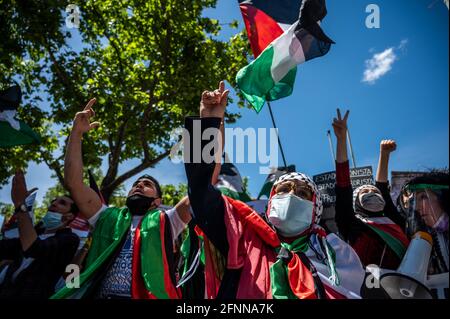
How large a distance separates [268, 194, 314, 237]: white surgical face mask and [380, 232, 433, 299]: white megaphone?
0.52m

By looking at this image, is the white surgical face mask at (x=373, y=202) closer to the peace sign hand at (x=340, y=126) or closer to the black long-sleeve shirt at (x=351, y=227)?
the black long-sleeve shirt at (x=351, y=227)

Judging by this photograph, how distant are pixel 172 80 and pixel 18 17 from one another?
315 cm

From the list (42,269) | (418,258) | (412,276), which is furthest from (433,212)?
(42,269)

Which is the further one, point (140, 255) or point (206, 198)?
point (140, 255)

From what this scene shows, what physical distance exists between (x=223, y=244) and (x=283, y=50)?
2.62 metres

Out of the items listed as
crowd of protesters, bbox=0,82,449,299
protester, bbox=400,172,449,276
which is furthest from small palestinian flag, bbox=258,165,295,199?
protester, bbox=400,172,449,276

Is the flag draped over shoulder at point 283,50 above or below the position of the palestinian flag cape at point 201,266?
above

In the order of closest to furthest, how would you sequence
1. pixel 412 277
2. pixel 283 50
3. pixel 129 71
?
pixel 412 277 < pixel 283 50 < pixel 129 71

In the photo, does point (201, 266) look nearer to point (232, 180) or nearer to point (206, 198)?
point (206, 198)

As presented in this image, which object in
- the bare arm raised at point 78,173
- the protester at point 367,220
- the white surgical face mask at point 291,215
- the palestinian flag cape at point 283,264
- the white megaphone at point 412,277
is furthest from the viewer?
the protester at point 367,220

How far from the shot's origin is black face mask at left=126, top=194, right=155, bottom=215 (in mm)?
2547

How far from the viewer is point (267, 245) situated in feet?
6.53

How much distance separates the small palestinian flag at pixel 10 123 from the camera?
3658mm

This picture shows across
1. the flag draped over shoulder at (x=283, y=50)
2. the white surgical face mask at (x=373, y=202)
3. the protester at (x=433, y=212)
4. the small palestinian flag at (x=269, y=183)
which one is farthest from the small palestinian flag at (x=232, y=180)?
the protester at (x=433, y=212)
